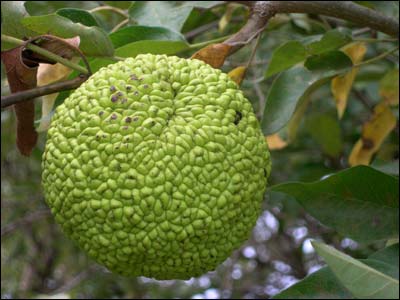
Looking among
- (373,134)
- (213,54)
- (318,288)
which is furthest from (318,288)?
(373,134)

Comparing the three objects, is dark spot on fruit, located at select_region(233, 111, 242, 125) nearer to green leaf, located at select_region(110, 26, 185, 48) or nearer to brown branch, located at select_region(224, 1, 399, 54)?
brown branch, located at select_region(224, 1, 399, 54)

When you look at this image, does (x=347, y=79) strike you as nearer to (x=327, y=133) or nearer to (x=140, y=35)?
(x=140, y=35)

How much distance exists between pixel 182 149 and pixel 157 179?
0.06 metres

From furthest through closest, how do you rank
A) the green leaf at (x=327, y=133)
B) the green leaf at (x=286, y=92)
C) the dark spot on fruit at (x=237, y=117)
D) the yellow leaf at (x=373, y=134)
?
1. the green leaf at (x=327, y=133)
2. the yellow leaf at (x=373, y=134)
3. the green leaf at (x=286, y=92)
4. the dark spot on fruit at (x=237, y=117)

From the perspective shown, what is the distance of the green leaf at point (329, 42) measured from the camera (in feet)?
5.60

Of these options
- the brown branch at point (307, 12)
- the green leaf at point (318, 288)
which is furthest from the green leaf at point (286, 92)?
the green leaf at point (318, 288)

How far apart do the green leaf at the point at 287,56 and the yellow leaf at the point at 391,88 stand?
51 cm

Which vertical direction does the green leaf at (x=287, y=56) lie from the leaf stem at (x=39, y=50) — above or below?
below

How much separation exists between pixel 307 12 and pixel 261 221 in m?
1.78

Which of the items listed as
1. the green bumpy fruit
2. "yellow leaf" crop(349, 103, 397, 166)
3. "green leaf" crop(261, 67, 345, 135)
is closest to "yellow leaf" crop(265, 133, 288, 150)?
"yellow leaf" crop(349, 103, 397, 166)

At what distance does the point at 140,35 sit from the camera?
5.12 ft

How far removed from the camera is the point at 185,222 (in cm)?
118

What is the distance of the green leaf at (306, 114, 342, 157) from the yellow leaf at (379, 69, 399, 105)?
570mm

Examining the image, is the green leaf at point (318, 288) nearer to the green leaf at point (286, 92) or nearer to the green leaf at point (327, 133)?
the green leaf at point (286, 92)
